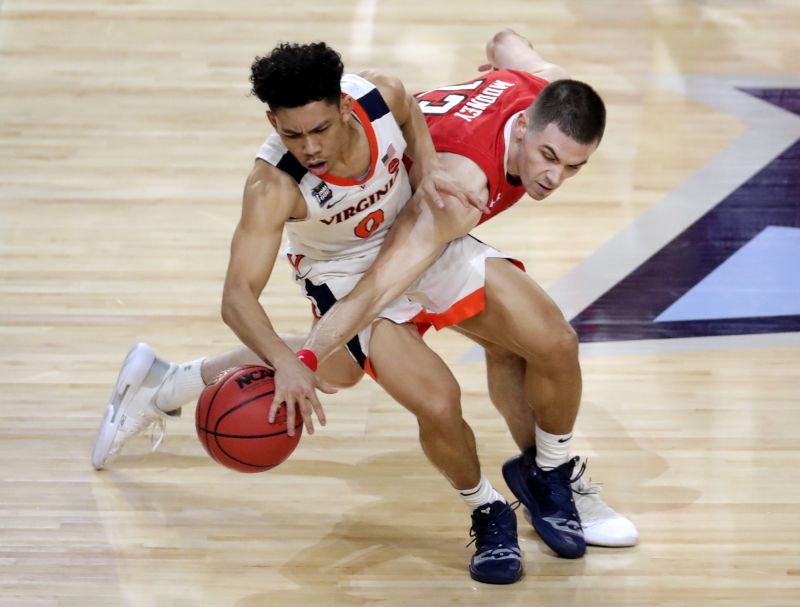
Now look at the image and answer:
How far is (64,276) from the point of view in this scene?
5.05 m

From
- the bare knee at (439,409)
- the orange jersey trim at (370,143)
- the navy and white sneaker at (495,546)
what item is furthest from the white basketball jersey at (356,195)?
the navy and white sneaker at (495,546)

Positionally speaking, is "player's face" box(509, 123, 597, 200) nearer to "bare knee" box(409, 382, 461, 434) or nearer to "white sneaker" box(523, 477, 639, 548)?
"bare knee" box(409, 382, 461, 434)

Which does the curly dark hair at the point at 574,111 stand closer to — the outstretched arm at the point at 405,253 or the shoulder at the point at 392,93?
the outstretched arm at the point at 405,253

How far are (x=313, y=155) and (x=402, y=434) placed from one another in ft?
4.30

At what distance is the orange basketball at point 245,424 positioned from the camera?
10.0 ft

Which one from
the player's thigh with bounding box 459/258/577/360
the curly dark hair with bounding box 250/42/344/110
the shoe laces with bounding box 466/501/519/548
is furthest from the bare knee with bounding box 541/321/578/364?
the curly dark hair with bounding box 250/42/344/110

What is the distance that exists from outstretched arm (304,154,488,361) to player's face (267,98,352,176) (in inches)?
14.6

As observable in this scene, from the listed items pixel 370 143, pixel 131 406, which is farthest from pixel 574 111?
pixel 131 406

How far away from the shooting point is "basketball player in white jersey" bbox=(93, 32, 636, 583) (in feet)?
10.2

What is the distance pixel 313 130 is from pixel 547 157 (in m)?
0.73

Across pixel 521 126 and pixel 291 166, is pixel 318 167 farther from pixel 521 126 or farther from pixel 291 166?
pixel 521 126

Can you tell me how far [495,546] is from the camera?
11.3 feet

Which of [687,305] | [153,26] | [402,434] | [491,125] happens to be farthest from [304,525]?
[153,26]

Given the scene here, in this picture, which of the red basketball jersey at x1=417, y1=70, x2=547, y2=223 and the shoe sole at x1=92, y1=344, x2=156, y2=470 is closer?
the red basketball jersey at x1=417, y1=70, x2=547, y2=223
